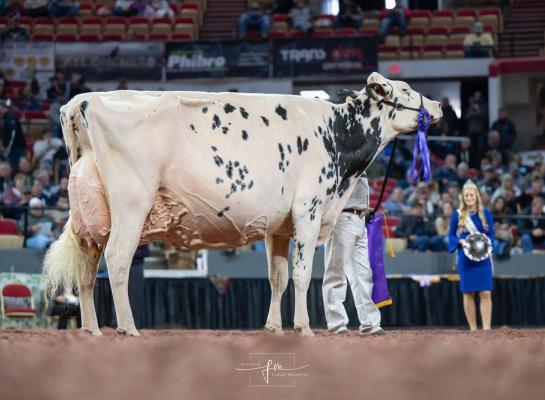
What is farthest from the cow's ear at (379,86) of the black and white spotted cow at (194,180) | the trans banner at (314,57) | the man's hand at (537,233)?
the trans banner at (314,57)

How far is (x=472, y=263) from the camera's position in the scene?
1349 cm

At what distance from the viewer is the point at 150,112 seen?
8836mm

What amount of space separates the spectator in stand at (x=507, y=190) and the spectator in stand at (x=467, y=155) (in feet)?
9.46

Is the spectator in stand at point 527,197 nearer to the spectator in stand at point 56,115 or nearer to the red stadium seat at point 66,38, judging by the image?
the spectator in stand at point 56,115

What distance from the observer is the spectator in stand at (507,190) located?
20.3 metres

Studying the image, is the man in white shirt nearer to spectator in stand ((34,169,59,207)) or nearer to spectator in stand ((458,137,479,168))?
spectator in stand ((34,169,59,207))

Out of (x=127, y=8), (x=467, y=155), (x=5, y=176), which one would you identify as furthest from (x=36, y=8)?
(x=467, y=155)

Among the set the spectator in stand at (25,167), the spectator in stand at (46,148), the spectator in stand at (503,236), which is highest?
the spectator in stand at (46,148)

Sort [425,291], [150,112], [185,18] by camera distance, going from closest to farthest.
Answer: [150,112]
[425,291]
[185,18]

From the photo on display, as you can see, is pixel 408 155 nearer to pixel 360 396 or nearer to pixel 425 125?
pixel 425 125

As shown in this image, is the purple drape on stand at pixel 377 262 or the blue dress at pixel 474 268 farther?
the blue dress at pixel 474 268

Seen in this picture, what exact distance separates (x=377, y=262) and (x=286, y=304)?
16.9 feet

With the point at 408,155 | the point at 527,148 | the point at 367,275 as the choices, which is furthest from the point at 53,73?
the point at 367,275

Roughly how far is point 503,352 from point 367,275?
529 centimetres
